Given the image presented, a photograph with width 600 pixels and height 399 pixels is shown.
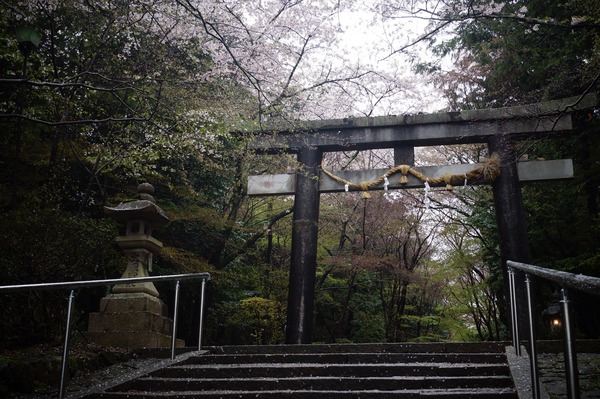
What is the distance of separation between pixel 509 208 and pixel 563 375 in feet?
16.0

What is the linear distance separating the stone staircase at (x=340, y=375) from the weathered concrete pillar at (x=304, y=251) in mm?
2842


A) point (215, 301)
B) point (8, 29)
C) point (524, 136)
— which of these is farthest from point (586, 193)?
point (8, 29)

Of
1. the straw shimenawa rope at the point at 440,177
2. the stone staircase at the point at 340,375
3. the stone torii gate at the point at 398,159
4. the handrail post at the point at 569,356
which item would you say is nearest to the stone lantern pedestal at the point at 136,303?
the stone staircase at the point at 340,375

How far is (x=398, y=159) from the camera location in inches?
375

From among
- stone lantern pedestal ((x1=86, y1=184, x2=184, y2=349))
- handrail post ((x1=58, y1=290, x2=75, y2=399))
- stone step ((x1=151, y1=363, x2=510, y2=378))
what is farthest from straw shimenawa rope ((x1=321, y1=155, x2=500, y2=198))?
handrail post ((x1=58, y1=290, x2=75, y2=399))

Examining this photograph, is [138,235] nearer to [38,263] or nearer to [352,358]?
[38,263]

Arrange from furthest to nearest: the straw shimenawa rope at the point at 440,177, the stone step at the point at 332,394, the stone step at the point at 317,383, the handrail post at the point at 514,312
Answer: the straw shimenawa rope at the point at 440,177, the handrail post at the point at 514,312, the stone step at the point at 317,383, the stone step at the point at 332,394

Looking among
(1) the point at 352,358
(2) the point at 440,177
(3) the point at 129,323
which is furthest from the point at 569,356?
(2) the point at 440,177

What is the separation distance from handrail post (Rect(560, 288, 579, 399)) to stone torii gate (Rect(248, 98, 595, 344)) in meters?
6.21

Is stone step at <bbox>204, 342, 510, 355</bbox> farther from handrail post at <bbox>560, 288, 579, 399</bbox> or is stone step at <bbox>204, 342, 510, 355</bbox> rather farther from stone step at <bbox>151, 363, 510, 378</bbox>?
handrail post at <bbox>560, 288, 579, 399</bbox>

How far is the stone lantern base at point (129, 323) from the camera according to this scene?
6.35 metres

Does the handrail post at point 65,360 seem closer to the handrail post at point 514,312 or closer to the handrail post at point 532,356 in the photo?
the handrail post at point 532,356

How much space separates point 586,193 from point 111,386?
10062mm

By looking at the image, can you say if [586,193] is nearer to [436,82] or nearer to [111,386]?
[436,82]
